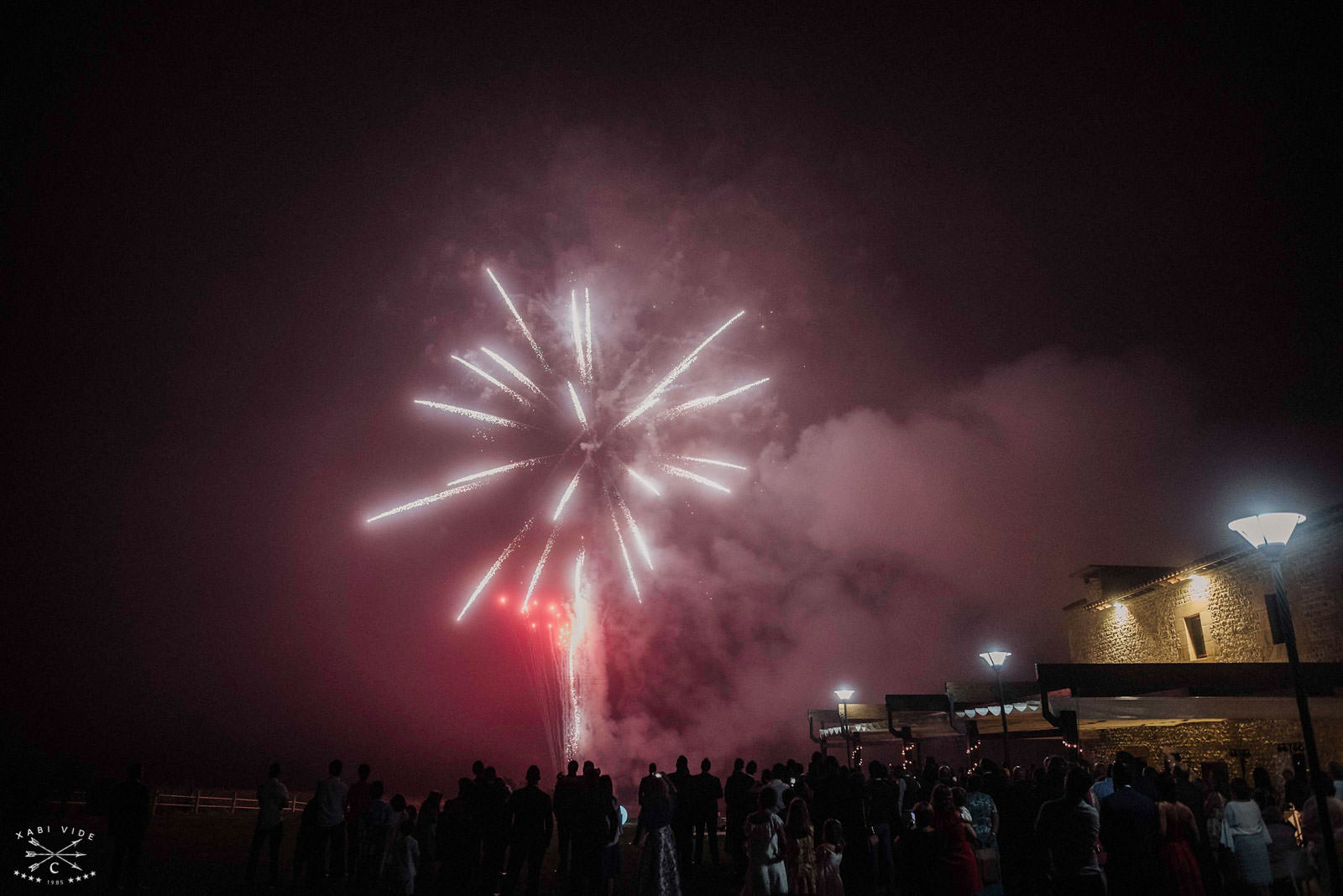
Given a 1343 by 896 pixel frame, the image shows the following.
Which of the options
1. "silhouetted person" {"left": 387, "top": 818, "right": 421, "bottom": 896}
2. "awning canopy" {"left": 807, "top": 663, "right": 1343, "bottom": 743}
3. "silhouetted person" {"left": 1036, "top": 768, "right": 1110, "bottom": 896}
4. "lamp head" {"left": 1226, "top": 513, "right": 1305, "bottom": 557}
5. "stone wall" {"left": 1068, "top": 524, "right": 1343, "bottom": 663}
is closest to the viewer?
"silhouetted person" {"left": 1036, "top": 768, "right": 1110, "bottom": 896}

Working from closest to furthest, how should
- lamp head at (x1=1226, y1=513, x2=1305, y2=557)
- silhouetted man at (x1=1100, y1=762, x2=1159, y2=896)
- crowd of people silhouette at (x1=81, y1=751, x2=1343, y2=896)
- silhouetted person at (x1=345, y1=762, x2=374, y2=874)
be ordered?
silhouetted man at (x1=1100, y1=762, x2=1159, y2=896) → crowd of people silhouette at (x1=81, y1=751, x2=1343, y2=896) → lamp head at (x1=1226, y1=513, x2=1305, y2=557) → silhouetted person at (x1=345, y1=762, x2=374, y2=874)

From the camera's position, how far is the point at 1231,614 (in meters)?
23.5

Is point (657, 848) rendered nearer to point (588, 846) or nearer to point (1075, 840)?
point (588, 846)

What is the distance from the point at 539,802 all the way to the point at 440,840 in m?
1.36

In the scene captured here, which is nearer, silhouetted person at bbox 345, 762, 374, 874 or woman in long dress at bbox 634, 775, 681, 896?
woman in long dress at bbox 634, 775, 681, 896

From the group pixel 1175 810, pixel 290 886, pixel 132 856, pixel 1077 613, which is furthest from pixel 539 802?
pixel 1077 613

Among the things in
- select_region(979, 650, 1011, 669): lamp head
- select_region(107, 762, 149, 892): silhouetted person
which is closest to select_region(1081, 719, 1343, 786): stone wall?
select_region(979, 650, 1011, 669): lamp head

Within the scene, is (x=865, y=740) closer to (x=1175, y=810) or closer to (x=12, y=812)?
(x=1175, y=810)

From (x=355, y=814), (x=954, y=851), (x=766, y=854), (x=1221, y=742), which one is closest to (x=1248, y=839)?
(x=954, y=851)

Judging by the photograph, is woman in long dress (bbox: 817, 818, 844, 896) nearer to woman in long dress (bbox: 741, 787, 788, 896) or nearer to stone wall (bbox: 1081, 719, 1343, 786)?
woman in long dress (bbox: 741, 787, 788, 896)

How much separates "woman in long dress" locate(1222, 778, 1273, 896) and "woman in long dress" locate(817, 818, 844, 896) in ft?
13.8

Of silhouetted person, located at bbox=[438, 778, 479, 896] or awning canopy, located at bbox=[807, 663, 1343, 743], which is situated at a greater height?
awning canopy, located at bbox=[807, 663, 1343, 743]

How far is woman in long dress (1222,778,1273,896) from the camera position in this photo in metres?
8.67

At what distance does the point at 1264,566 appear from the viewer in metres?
21.9
